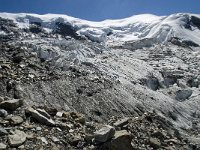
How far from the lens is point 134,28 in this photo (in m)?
83.1

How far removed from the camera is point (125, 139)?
34.1 feet

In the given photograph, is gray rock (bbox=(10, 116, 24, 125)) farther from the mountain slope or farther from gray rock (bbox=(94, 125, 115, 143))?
the mountain slope

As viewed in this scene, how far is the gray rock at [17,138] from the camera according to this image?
889 centimetres

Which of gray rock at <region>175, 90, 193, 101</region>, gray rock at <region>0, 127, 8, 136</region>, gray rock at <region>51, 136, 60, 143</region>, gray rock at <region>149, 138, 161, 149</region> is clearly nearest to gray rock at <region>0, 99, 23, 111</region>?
gray rock at <region>0, 127, 8, 136</region>

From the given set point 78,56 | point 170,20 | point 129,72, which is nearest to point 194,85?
point 129,72

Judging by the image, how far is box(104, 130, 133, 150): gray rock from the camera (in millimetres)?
10067

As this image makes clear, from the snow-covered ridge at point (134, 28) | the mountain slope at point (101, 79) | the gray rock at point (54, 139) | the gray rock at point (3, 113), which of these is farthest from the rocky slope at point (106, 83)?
the snow-covered ridge at point (134, 28)

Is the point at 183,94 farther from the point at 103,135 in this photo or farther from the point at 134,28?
the point at 134,28

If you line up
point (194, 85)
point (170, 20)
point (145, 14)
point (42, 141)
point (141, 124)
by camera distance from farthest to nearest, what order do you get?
point (145, 14), point (170, 20), point (194, 85), point (141, 124), point (42, 141)

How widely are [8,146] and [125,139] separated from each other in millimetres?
3355

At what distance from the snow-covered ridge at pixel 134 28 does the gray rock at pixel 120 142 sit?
5419cm

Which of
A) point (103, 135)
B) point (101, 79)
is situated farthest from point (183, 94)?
point (103, 135)

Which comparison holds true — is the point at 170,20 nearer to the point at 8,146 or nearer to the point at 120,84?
the point at 120,84

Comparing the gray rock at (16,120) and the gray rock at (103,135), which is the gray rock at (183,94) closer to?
the gray rock at (103,135)
